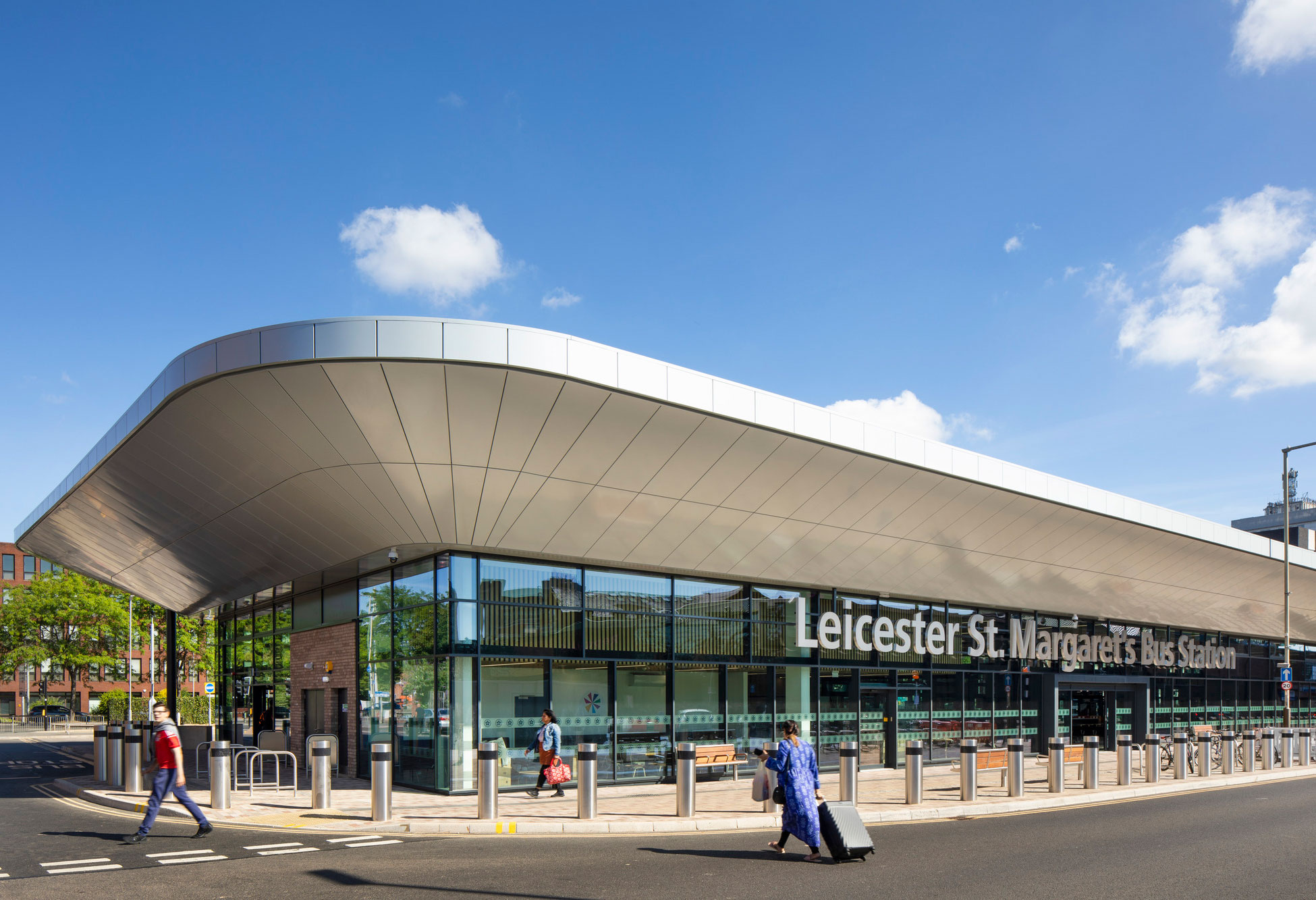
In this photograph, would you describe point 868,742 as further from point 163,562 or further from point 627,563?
point 163,562

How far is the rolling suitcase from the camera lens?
11.1m

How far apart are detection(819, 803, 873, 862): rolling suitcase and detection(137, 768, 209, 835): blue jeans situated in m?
7.65

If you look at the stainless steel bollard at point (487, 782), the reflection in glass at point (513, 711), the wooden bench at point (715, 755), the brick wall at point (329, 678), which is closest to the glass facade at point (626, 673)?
the reflection in glass at point (513, 711)

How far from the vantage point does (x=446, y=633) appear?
17.3 meters

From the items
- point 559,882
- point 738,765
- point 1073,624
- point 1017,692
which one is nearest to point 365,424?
point 559,882

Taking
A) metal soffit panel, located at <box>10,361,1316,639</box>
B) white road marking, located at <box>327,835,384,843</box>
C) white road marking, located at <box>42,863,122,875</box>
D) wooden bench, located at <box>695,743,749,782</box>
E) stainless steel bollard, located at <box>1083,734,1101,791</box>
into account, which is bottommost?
stainless steel bollard, located at <box>1083,734,1101,791</box>

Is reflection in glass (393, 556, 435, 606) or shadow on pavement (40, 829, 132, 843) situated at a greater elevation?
reflection in glass (393, 556, 435, 606)

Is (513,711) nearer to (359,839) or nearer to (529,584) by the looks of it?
(529,584)

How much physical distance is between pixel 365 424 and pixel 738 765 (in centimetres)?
1125

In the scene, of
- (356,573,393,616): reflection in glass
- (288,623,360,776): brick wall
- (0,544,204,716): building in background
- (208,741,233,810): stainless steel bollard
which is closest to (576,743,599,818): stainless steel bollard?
(208,741,233,810): stainless steel bollard

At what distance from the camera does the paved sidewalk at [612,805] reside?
13.6m

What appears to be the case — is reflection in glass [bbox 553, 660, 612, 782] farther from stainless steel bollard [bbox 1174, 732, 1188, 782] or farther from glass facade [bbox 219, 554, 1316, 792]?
stainless steel bollard [bbox 1174, 732, 1188, 782]

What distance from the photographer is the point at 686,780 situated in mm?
14500

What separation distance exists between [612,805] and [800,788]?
5.65m
